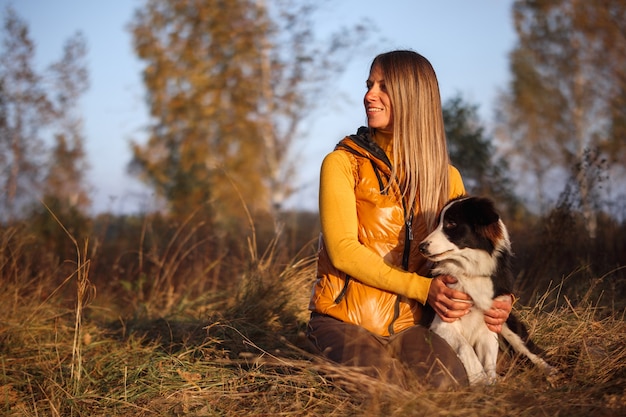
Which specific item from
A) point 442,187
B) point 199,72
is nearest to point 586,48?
point 199,72

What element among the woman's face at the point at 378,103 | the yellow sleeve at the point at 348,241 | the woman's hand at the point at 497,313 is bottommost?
the woman's hand at the point at 497,313

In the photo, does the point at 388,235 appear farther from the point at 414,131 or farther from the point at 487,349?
the point at 487,349

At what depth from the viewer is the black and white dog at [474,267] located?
316 cm

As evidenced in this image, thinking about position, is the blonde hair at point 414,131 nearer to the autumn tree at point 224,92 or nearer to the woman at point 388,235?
the woman at point 388,235

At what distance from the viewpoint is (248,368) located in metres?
3.88

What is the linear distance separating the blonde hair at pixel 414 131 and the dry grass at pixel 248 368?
0.96 meters

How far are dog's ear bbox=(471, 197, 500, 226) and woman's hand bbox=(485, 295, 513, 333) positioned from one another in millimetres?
388

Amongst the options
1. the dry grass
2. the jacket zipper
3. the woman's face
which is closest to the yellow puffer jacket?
the jacket zipper

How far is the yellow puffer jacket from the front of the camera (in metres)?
3.23

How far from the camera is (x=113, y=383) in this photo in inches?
157

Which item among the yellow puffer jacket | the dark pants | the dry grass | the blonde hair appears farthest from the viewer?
the blonde hair

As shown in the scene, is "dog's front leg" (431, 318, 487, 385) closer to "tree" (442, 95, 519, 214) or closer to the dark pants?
the dark pants

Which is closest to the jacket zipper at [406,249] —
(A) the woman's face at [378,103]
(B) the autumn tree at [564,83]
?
(A) the woman's face at [378,103]

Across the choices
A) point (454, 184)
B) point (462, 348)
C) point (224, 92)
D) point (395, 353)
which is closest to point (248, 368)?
point (395, 353)
